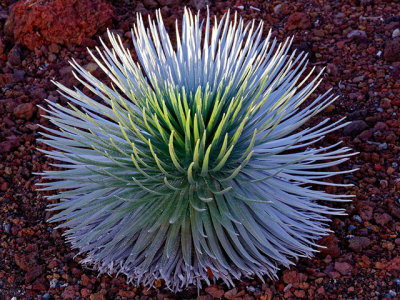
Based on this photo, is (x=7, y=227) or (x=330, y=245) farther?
(x=7, y=227)

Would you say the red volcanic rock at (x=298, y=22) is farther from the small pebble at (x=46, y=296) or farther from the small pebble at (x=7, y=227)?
the small pebble at (x=46, y=296)

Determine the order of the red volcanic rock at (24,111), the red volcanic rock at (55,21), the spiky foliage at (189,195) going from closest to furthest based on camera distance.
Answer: the spiky foliage at (189,195)
the red volcanic rock at (24,111)
the red volcanic rock at (55,21)

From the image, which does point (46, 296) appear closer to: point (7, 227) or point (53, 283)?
point (53, 283)

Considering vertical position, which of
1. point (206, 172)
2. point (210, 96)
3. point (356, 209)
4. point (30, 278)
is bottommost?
point (30, 278)

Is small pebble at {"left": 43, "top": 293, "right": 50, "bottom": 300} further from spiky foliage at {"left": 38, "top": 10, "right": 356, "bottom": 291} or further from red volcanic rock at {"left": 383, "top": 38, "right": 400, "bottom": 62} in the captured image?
red volcanic rock at {"left": 383, "top": 38, "right": 400, "bottom": 62}

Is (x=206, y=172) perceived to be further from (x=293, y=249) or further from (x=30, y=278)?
(x=30, y=278)

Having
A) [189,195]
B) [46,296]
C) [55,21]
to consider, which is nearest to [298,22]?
[55,21]

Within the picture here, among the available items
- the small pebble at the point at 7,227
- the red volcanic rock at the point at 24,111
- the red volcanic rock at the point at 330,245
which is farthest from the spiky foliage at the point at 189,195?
the red volcanic rock at the point at 24,111

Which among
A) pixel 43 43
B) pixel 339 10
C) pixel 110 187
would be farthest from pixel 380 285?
pixel 43 43
